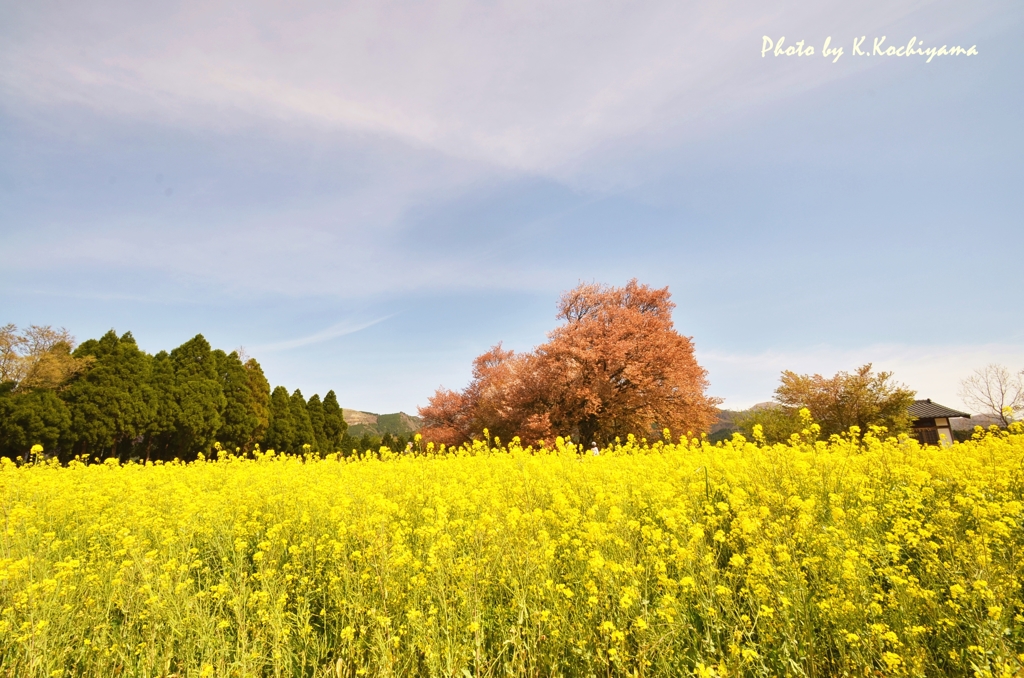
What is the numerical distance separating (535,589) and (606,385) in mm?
16952

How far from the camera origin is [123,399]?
77.7 feet

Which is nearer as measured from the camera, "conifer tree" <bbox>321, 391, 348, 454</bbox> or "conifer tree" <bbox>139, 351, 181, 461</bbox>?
"conifer tree" <bbox>139, 351, 181, 461</bbox>

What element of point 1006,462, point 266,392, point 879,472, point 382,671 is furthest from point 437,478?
point 266,392

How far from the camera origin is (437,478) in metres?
6.23

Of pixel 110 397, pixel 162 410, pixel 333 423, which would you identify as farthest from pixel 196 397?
pixel 333 423

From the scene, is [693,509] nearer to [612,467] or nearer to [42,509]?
[612,467]

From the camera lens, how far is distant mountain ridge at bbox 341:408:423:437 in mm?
123887

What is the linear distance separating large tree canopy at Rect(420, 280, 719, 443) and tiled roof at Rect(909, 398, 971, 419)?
16227 mm

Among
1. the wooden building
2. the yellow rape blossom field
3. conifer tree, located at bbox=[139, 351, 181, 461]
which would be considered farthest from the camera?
the wooden building

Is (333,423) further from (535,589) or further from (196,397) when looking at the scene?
(535,589)

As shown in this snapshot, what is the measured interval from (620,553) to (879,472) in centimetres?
387

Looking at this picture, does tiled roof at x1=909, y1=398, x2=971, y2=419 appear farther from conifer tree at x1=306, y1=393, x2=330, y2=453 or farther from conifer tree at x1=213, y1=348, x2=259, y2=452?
conifer tree at x1=213, y1=348, x2=259, y2=452

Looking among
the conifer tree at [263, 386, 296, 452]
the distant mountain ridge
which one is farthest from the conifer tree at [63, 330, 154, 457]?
the distant mountain ridge

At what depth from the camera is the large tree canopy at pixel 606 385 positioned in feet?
63.6
